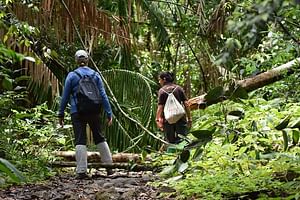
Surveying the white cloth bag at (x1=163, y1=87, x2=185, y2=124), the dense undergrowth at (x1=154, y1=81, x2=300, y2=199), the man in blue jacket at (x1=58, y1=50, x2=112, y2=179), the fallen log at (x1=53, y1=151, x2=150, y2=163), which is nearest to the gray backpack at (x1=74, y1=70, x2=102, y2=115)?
the man in blue jacket at (x1=58, y1=50, x2=112, y2=179)

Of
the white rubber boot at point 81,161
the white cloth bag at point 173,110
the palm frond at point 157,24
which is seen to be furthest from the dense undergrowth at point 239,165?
the palm frond at point 157,24

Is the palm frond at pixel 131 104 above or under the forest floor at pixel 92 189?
above

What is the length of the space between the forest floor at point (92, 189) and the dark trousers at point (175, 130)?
1.51 m

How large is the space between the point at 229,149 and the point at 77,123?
7.08 ft

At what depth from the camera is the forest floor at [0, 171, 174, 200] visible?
187 inches

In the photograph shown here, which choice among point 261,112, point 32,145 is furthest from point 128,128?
point 261,112

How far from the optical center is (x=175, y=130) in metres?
7.93

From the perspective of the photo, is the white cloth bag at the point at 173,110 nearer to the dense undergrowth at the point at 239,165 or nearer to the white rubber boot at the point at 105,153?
the white rubber boot at the point at 105,153

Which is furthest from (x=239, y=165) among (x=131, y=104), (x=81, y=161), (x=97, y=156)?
(x=131, y=104)

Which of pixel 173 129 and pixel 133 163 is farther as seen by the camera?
pixel 173 129

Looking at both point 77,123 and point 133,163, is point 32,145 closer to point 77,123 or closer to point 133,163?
point 77,123

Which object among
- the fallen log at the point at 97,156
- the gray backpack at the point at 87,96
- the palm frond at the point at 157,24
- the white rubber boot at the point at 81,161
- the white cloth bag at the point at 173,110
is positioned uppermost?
the palm frond at the point at 157,24

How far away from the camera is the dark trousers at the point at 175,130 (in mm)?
7858

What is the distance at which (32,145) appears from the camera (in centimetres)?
725
